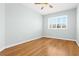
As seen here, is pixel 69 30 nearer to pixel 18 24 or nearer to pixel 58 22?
pixel 58 22

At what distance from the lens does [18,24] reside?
129 inches

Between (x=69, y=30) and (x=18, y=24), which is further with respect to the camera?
(x=69, y=30)

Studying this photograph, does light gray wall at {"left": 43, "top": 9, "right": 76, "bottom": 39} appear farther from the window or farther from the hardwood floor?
the hardwood floor

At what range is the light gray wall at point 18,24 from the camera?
279cm

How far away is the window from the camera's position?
4.55m

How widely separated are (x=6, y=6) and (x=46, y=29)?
361cm

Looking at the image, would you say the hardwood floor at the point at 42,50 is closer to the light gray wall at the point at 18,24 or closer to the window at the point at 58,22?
the light gray wall at the point at 18,24

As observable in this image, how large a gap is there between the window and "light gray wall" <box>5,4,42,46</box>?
68.1 inches

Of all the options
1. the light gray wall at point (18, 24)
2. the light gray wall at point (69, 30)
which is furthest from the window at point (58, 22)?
the light gray wall at point (18, 24)

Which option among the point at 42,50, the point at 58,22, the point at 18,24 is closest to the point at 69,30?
the point at 58,22

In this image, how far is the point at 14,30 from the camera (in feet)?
10.0

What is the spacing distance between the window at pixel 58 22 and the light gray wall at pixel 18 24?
5.68ft

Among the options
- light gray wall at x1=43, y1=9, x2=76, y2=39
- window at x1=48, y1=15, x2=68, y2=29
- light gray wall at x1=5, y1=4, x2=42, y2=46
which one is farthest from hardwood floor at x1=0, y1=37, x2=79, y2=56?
window at x1=48, y1=15, x2=68, y2=29

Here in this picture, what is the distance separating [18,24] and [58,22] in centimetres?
298
